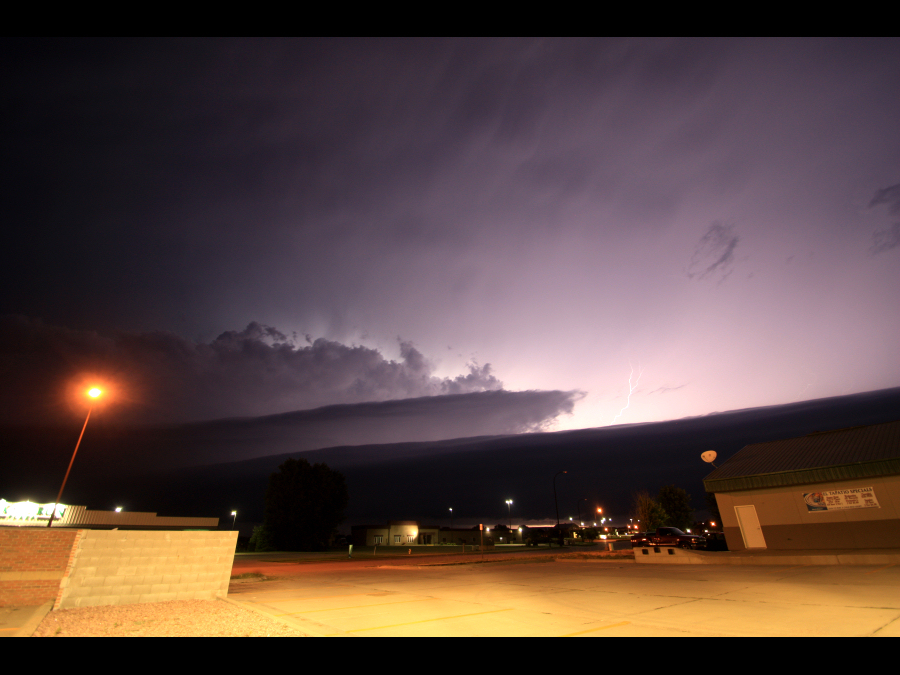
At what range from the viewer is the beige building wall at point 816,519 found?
18.4 metres

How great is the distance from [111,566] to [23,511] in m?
31.7

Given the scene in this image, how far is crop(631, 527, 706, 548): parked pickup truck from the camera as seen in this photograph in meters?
26.1

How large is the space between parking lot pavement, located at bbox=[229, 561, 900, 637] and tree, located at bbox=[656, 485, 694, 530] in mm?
60393

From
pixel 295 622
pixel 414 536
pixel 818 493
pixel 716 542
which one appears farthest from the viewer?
pixel 414 536

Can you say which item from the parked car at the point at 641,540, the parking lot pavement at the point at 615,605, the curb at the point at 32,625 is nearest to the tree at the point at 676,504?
the parked car at the point at 641,540

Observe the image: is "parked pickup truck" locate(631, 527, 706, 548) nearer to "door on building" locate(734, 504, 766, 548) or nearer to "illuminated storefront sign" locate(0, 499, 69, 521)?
"door on building" locate(734, 504, 766, 548)

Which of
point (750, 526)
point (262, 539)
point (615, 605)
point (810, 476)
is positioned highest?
point (810, 476)

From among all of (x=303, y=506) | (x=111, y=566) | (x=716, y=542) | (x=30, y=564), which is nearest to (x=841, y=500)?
(x=716, y=542)

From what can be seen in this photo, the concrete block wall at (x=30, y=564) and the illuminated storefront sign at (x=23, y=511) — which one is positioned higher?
the illuminated storefront sign at (x=23, y=511)

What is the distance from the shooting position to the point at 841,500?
1952cm

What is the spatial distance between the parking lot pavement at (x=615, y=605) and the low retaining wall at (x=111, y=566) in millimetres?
1356

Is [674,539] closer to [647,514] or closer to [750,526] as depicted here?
[750,526]

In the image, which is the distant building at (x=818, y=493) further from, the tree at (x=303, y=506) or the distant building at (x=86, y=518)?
the tree at (x=303, y=506)
